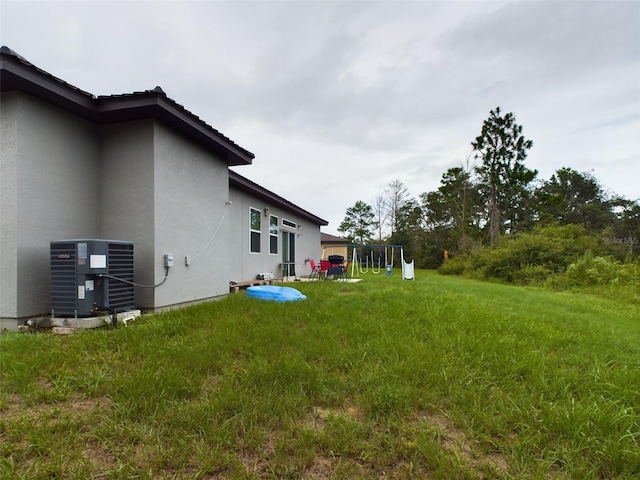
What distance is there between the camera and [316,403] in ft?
7.17

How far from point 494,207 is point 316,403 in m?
24.4

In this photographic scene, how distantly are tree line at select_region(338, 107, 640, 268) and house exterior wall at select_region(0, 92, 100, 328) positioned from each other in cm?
2036

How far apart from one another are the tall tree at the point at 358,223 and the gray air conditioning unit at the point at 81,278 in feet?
113

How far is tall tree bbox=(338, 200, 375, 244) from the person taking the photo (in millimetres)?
38000

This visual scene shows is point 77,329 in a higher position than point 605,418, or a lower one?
higher

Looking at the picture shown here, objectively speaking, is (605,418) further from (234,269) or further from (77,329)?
(234,269)

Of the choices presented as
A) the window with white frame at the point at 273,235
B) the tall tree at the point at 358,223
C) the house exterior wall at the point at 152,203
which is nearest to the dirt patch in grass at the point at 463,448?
the house exterior wall at the point at 152,203

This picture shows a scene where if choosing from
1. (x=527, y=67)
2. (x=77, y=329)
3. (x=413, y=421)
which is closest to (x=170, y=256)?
(x=77, y=329)

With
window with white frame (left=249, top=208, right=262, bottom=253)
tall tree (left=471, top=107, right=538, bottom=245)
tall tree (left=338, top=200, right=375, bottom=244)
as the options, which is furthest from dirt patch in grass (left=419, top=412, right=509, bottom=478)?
tall tree (left=338, top=200, right=375, bottom=244)

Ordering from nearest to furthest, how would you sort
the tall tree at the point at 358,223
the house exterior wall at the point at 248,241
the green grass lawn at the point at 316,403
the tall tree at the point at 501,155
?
the green grass lawn at the point at 316,403 < the house exterior wall at the point at 248,241 < the tall tree at the point at 501,155 < the tall tree at the point at 358,223

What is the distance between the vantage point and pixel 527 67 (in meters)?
8.10

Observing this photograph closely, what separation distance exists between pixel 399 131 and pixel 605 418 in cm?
1173

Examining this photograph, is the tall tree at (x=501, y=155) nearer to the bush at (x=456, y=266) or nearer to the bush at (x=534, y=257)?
the bush at (x=456, y=266)

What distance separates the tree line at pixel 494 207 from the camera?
22.3 meters
